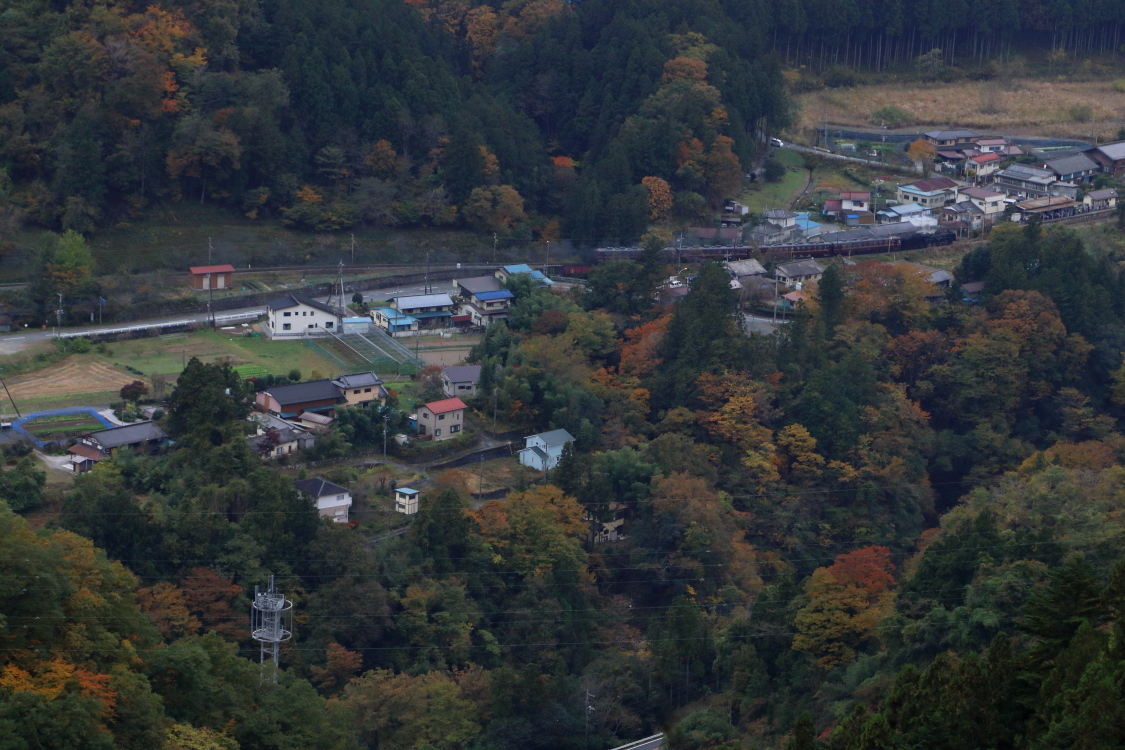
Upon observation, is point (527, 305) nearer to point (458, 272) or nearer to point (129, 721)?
point (458, 272)

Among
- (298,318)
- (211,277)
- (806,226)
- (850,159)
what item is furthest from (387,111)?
(850,159)

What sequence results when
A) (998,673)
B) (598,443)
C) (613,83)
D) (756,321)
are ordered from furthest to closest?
(613,83) → (756,321) → (598,443) → (998,673)

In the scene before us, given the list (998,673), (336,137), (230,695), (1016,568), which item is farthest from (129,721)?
(336,137)

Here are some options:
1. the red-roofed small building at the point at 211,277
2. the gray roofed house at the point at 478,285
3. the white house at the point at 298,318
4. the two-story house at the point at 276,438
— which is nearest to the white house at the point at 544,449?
the two-story house at the point at 276,438

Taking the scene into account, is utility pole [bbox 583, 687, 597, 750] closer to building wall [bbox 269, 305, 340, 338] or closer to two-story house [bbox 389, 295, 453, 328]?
building wall [bbox 269, 305, 340, 338]

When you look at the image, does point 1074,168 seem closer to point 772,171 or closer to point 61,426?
point 772,171
